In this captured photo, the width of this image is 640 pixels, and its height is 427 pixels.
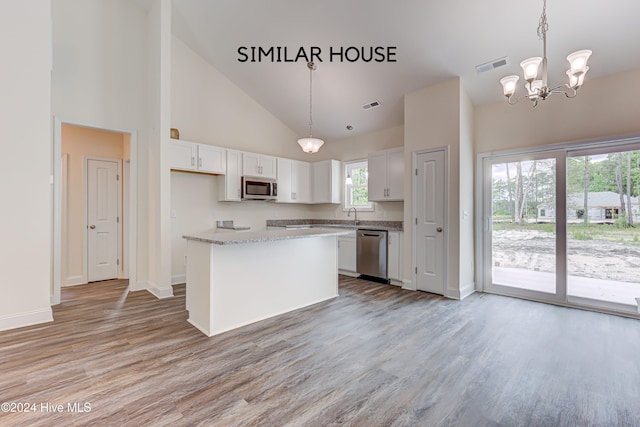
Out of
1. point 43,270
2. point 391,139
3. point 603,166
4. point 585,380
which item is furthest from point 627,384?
point 43,270

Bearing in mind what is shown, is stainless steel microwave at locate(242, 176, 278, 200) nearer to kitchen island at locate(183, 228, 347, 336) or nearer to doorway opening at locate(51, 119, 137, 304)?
doorway opening at locate(51, 119, 137, 304)

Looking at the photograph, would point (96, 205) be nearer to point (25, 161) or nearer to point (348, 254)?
point (25, 161)

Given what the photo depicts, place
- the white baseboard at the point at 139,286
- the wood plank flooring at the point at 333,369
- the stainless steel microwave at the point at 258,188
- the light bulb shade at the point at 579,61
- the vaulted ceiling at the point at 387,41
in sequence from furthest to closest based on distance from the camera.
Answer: the stainless steel microwave at the point at 258,188 < the white baseboard at the point at 139,286 < the vaulted ceiling at the point at 387,41 < the light bulb shade at the point at 579,61 < the wood plank flooring at the point at 333,369

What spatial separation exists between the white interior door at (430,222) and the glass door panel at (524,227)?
2.76 feet

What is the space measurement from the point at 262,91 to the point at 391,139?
2574mm

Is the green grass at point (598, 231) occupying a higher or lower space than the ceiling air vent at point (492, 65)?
lower

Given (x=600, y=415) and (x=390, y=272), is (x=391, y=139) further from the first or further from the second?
(x=600, y=415)

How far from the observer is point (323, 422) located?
1.71 meters

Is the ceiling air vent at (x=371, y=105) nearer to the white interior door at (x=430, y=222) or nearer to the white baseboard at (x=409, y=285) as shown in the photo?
the white interior door at (x=430, y=222)

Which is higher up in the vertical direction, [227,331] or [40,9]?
[40,9]

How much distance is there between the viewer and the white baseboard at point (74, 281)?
4.77 meters

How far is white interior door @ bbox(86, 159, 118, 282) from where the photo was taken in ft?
16.4

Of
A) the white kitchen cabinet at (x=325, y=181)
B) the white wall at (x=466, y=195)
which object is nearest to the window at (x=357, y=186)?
the white kitchen cabinet at (x=325, y=181)

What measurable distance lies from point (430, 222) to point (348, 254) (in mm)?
1731
